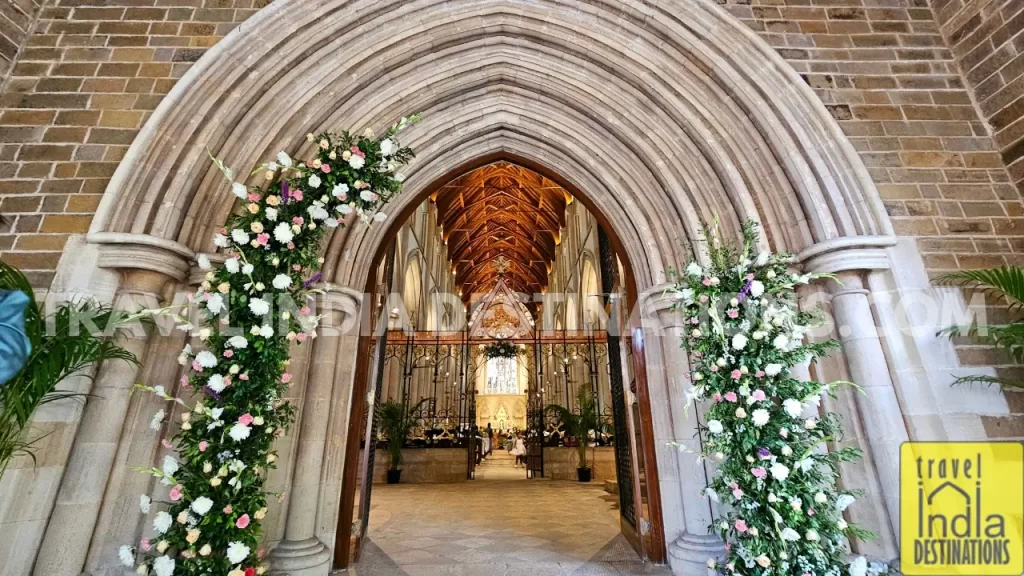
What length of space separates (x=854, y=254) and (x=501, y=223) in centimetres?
1646

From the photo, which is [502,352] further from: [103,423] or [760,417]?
[760,417]

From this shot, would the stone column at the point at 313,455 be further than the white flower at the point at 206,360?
Yes

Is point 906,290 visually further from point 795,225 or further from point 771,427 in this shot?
point 771,427

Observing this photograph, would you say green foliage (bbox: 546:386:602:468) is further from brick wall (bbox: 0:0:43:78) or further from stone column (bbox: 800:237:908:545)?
brick wall (bbox: 0:0:43:78)

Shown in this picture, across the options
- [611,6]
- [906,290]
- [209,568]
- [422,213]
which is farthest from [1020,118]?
[422,213]

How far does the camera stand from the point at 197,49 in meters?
2.99

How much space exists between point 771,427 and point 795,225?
1514mm

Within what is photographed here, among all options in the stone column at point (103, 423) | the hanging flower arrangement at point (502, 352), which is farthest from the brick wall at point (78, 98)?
the hanging flower arrangement at point (502, 352)

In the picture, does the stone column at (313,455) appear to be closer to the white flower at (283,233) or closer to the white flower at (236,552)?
the white flower at (236,552)

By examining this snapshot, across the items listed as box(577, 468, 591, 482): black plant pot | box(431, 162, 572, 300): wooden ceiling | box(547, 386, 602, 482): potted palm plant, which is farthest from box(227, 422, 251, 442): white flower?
box(431, 162, 572, 300): wooden ceiling

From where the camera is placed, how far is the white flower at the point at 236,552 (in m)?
1.72

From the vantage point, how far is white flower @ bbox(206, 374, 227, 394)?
6.05 ft

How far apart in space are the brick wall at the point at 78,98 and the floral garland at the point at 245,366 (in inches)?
52.3

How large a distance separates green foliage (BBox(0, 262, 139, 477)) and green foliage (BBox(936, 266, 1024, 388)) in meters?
4.07
